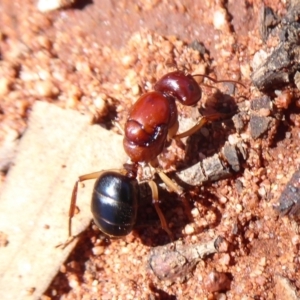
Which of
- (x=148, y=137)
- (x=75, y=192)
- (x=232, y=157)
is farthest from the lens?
(x=148, y=137)

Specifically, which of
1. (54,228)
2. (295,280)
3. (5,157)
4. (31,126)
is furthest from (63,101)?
(295,280)

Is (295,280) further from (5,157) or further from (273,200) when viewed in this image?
(5,157)

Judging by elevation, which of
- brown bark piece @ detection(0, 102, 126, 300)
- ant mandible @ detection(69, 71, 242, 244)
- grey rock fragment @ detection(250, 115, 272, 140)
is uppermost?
grey rock fragment @ detection(250, 115, 272, 140)

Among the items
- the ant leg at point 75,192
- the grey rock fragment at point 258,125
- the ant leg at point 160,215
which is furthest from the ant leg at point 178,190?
the grey rock fragment at point 258,125

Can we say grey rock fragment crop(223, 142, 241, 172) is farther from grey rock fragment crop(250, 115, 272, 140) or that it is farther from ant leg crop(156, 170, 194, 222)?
ant leg crop(156, 170, 194, 222)

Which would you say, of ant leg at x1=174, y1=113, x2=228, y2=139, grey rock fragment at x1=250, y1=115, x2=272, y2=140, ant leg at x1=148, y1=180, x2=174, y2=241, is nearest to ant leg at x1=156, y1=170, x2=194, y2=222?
ant leg at x1=148, y1=180, x2=174, y2=241

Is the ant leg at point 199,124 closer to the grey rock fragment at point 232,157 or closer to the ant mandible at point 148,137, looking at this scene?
the ant mandible at point 148,137

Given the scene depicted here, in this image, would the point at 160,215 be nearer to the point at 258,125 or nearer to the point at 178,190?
the point at 178,190

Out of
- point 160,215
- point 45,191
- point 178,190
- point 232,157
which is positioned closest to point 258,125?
point 232,157
